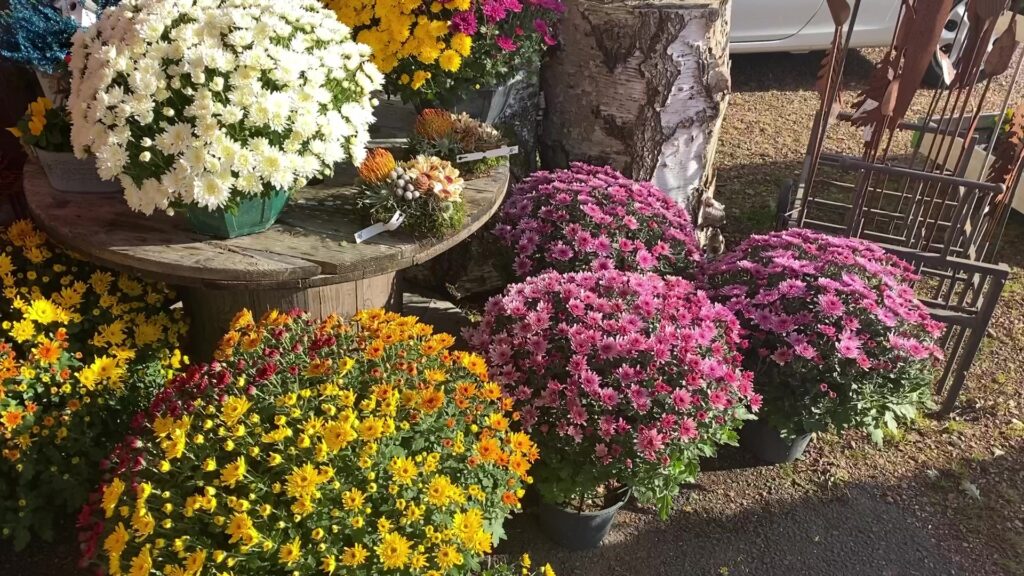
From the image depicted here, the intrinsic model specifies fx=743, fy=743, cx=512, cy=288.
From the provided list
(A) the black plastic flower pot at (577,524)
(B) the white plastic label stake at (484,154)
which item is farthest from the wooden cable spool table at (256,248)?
(A) the black plastic flower pot at (577,524)

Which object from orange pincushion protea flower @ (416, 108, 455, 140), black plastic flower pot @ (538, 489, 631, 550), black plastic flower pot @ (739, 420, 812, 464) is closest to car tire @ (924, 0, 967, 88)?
black plastic flower pot @ (739, 420, 812, 464)

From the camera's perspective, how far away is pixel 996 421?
3.26 meters

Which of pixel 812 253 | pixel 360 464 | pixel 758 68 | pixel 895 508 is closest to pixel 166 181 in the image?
pixel 360 464

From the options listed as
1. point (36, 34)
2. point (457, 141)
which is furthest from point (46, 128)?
point (457, 141)

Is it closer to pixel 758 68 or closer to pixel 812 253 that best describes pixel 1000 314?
pixel 812 253

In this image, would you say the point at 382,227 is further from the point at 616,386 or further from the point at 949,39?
the point at 949,39

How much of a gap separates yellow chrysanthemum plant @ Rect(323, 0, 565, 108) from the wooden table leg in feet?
2.41

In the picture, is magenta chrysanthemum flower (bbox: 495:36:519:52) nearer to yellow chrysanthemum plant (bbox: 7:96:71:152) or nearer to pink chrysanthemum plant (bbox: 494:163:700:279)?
pink chrysanthemum plant (bbox: 494:163:700:279)

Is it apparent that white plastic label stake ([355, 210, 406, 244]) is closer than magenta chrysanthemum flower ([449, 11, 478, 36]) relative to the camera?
Yes

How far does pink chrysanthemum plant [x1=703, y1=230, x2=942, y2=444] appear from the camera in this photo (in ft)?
8.45

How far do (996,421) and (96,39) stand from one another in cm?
370

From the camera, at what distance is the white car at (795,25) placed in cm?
641

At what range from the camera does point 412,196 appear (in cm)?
223

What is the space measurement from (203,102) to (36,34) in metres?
0.77
